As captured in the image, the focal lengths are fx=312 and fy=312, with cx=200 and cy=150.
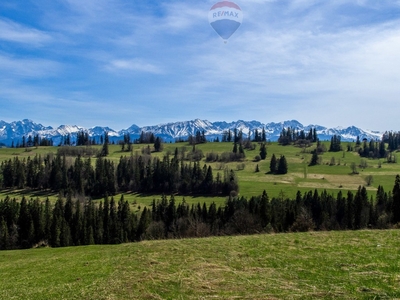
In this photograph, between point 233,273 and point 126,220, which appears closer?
point 233,273

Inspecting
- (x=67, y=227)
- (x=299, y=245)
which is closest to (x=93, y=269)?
(x=299, y=245)

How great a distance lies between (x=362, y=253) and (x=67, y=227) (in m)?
107

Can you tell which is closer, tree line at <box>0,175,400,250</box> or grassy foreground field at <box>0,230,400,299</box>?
grassy foreground field at <box>0,230,400,299</box>

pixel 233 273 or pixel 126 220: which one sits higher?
pixel 233 273

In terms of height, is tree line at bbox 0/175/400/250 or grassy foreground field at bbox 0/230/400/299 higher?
grassy foreground field at bbox 0/230/400/299

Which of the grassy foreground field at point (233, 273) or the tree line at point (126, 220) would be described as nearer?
the grassy foreground field at point (233, 273)

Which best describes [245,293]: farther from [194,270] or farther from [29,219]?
[29,219]

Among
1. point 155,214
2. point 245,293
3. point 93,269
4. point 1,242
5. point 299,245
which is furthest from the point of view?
point 155,214

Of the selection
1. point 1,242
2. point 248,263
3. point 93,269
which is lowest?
point 1,242

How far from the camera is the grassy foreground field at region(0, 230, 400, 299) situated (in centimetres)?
1336

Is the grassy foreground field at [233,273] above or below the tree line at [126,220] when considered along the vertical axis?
above

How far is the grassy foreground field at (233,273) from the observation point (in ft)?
43.8

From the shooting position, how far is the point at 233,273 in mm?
16297

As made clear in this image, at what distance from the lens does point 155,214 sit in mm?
136375
